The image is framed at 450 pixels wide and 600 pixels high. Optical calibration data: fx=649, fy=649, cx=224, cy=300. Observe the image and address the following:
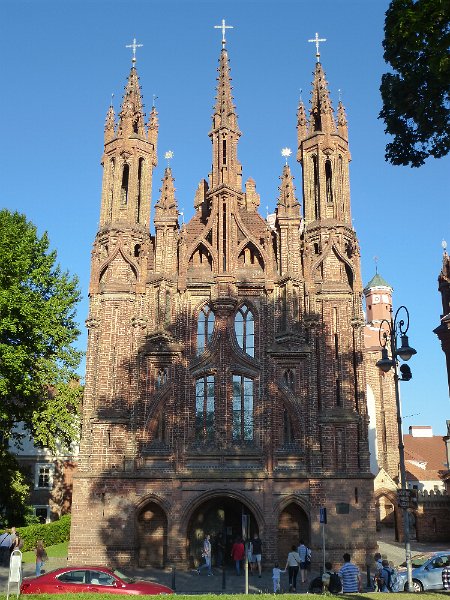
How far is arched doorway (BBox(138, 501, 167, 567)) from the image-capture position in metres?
27.8

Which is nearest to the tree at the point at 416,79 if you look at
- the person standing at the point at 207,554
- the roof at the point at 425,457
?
the person standing at the point at 207,554

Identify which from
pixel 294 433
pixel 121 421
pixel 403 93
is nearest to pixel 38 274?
pixel 121 421

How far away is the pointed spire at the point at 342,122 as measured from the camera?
113 feet

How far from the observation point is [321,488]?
1094 inches

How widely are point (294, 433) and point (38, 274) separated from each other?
15.8 m

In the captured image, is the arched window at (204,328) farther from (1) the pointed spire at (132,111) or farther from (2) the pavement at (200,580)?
(1) the pointed spire at (132,111)

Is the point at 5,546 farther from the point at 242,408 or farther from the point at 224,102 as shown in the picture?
the point at 224,102

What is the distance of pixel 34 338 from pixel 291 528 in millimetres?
15717

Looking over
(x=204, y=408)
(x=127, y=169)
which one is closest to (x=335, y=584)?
(x=204, y=408)

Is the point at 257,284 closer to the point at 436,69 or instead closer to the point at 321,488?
the point at 321,488

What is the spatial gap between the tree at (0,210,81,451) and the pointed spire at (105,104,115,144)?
6388 mm

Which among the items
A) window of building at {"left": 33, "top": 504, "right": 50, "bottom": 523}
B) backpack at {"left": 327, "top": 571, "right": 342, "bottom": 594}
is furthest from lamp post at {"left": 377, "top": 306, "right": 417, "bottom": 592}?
window of building at {"left": 33, "top": 504, "right": 50, "bottom": 523}

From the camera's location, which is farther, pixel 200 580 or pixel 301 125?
pixel 301 125

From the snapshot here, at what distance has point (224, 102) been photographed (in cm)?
3416
